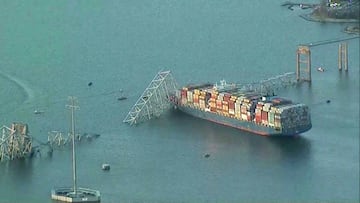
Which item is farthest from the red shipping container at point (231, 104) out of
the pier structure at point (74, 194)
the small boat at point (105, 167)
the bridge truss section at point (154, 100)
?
the pier structure at point (74, 194)

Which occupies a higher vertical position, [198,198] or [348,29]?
[348,29]

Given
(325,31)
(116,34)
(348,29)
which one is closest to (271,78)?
(348,29)

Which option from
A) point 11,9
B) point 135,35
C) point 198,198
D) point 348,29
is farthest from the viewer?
point 11,9

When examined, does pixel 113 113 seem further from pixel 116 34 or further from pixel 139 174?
pixel 116 34

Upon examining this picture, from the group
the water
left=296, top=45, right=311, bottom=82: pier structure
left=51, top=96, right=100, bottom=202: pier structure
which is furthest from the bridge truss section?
left=51, top=96, right=100, bottom=202: pier structure

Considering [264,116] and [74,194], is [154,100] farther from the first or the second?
[74,194]

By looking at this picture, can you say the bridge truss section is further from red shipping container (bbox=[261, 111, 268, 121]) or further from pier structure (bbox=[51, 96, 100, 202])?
pier structure (bbox=[51, 96, 100, 202])

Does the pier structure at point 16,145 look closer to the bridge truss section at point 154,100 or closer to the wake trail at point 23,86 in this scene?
the bridge truss section at point 154,100
